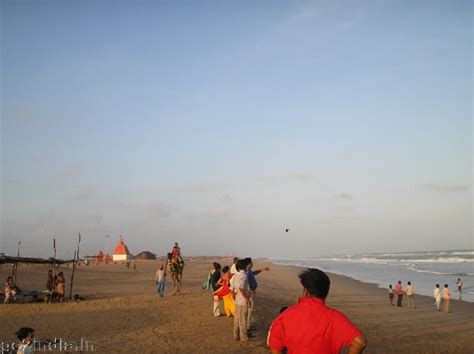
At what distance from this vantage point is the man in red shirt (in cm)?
337

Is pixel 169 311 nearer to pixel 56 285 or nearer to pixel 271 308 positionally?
pixel 271 308

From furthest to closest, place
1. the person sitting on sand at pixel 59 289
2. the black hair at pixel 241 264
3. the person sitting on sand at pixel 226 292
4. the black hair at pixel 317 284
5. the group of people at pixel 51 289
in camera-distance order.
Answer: the person sitting on sand at pixel 59 289 < the group of people at pixel 51 289 < the person sitting on sand at pixel 226 292 < the black hair at pixel 241 264 < the black hair at pixel 317 284

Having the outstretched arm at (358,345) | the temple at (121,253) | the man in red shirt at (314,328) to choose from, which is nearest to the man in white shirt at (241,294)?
the man in red shirt at (314,328)

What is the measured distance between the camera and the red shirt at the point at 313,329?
11.1ft

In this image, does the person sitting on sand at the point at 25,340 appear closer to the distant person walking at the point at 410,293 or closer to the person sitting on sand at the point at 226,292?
the person sitting on sand at the point at 226,292

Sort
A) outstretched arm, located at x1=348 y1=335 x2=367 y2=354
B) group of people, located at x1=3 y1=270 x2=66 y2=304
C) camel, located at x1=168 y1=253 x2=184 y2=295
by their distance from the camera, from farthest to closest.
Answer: camel, located at x1=168 y1=253 x2=184 y2=295 < group of people, located at x1=3 y1=270 x2=66 y2=304 < outstretched arm, located at x1=348 y1=335 x2=367 y2=354

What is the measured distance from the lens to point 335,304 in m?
19.9

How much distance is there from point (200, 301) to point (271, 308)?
2715mm

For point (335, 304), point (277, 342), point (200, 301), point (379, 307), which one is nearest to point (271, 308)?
point (200, 301)

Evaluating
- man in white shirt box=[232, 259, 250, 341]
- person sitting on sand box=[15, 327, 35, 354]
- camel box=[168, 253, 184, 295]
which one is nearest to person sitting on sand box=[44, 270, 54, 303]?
camel box=[168, 253, 184, 295]

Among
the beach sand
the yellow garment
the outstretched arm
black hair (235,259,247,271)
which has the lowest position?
the beach sand

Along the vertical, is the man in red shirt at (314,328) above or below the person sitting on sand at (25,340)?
above

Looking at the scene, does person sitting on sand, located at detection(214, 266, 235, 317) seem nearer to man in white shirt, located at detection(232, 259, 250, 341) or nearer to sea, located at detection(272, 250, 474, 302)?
man in white shirt, located at detection(232, 259, 250, 341)

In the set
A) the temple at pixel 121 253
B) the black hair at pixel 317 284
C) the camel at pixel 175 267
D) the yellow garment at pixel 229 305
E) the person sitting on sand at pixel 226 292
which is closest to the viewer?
the black hair at pixel 317 284
